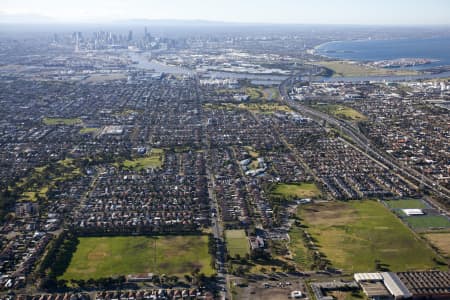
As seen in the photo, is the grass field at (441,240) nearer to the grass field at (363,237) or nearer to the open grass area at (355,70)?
the grass field at (363,237)

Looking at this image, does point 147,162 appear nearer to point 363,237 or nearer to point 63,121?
point 63,121

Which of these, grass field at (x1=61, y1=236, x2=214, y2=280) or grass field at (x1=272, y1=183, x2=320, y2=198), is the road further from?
grass field at (x1=61, y1=236, x2=214, y2=280)

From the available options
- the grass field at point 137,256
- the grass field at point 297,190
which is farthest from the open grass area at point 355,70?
the grass field at point 137,256

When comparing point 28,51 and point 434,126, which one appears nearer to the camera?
Answer: point 434,126

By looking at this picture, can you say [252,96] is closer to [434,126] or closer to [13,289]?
[434,126]

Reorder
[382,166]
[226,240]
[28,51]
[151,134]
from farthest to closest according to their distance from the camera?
[28,51] → [151,134] → [382,166] → [226,240]

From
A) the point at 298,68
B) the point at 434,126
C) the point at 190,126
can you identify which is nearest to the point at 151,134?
the point at 190,126

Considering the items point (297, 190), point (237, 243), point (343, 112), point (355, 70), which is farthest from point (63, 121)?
point (355, 70)
